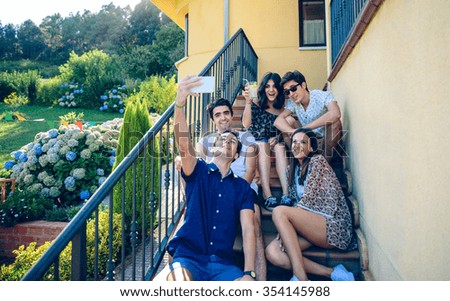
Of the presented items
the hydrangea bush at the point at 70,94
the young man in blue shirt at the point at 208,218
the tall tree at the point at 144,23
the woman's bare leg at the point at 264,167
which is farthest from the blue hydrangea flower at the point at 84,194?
the tall tree at the point at 144,23

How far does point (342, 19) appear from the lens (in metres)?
3.80

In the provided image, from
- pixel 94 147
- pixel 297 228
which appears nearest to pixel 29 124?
pixel 94 147

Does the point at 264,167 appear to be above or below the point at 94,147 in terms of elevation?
below

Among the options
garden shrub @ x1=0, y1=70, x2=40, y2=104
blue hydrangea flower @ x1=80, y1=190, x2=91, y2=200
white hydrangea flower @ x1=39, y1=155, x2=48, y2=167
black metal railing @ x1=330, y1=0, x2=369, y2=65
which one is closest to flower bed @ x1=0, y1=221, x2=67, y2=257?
blue hydrangea flower @ x1=80, y1=190, x2=91, y2=200

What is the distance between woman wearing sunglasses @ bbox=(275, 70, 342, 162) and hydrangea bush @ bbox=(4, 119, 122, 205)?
4.17 metres

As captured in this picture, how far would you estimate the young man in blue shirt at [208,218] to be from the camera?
6.93 ft

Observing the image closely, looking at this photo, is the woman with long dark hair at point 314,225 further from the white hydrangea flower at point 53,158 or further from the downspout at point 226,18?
the downspout at point 226,18

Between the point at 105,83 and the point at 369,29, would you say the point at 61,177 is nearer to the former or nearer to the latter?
the point at 369,29

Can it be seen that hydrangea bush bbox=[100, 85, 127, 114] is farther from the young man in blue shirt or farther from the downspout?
the young man in blue shirt

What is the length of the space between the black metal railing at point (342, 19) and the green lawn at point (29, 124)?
7.44 metres

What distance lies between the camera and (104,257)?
432 cm

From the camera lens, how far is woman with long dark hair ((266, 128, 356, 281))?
7.95 ft

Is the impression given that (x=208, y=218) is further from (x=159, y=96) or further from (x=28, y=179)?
(x=159, y=96)

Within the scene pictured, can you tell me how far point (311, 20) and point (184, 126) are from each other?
20.6 ft
